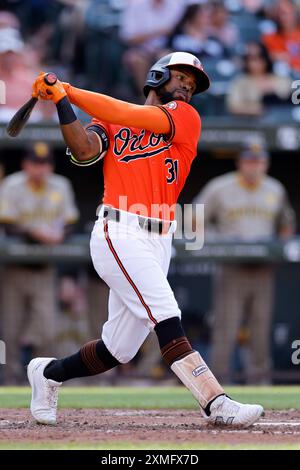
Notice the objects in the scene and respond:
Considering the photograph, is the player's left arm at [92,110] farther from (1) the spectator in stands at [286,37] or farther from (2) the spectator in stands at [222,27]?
(2) the spectator in stands at [222,27]

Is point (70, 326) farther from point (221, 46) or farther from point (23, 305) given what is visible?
point (221, 46)

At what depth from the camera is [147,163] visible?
4.75 meters

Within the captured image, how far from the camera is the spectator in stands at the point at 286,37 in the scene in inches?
408

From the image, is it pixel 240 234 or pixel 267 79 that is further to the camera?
pixel 267 79

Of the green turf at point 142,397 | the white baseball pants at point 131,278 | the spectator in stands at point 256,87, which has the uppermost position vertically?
the spectator in stands at point 256,87

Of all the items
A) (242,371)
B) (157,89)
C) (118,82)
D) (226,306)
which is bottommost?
(242,371)

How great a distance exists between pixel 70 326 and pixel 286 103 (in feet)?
9.69

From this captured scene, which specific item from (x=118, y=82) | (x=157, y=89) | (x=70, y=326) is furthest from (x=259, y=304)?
(x=157, y=89)

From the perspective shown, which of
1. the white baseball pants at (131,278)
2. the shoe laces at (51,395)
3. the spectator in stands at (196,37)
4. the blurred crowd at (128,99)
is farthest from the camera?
the spectator in stands at (196,37)

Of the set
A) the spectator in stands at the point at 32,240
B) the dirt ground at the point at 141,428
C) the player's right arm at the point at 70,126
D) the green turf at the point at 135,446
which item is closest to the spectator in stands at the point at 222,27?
the spectator in stands at the point at 32,240

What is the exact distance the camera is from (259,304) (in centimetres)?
931

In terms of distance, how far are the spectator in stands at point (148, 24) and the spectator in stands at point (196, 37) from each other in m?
0.09

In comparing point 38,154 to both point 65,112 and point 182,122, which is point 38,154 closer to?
point 182,122

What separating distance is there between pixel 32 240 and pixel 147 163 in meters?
4.41
